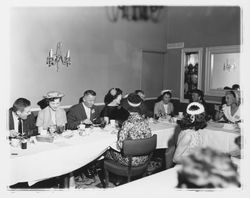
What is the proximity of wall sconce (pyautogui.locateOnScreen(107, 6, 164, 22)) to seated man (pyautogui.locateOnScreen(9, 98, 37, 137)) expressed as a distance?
11.2 ft

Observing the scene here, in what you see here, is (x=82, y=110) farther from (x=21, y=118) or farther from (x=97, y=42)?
(x=97, y=42)

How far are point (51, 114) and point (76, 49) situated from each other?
2.04 meters

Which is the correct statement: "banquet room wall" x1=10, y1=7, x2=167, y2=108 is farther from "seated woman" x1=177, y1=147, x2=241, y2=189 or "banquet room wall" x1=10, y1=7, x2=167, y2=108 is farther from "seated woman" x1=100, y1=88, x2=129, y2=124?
"seated woman" x1=177, y1=147, x2=241, y2=189

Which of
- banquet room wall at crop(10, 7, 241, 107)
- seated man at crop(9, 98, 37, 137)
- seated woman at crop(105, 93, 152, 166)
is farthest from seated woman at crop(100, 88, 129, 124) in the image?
seated woman at crop(105, 93, 152, 166)

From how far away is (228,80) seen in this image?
6.64m

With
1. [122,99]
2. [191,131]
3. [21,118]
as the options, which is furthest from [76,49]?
[191,131]

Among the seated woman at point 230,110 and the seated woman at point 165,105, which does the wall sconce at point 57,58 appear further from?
the seated woman at point 230,110

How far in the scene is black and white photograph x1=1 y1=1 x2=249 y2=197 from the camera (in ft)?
6.07

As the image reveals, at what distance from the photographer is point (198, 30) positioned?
7.05 m

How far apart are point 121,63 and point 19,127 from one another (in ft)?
11.5

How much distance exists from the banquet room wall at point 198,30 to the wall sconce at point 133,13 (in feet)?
1.31

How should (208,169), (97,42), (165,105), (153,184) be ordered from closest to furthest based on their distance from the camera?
(208,169) → (153,184) → (165,105) → (97,42)

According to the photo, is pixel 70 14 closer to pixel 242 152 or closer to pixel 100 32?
pixel 100 32

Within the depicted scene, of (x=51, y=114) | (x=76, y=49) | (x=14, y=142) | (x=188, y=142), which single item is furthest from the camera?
(x=76, y=49)
